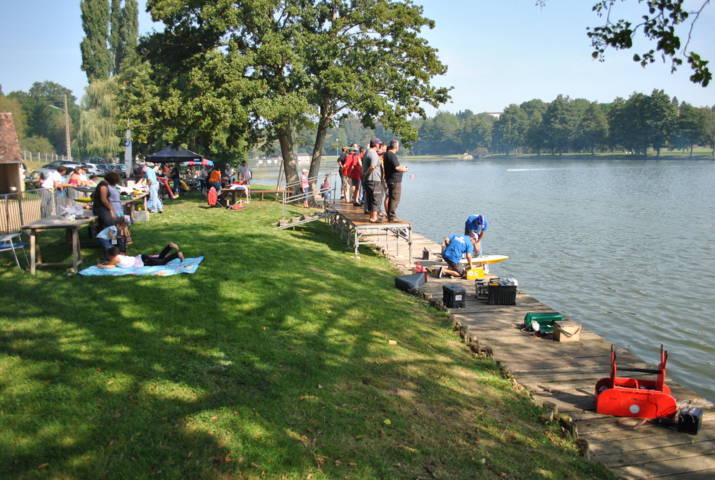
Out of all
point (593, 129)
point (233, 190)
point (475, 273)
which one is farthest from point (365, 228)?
point (593, 129)

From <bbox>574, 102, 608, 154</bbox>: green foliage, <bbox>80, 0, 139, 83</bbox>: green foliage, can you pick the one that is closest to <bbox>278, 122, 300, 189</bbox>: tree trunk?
<bbox>80, 0, 139, 83</bbox>: green foliage

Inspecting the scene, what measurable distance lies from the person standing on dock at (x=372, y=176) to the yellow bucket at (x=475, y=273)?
112 inches

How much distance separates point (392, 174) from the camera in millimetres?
14062

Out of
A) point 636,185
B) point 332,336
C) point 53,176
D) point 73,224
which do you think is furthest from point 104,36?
point 332,336

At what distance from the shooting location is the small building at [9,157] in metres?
27.1

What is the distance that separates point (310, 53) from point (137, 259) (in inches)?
695

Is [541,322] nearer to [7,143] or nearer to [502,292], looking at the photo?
[502,292]

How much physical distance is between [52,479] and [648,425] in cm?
696

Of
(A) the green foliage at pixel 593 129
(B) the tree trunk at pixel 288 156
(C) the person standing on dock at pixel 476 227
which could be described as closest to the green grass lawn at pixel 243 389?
(C) the person standing on dock at pixel 476 227

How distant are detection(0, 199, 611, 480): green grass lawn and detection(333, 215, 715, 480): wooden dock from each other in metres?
0.41

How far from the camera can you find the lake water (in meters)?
14.0

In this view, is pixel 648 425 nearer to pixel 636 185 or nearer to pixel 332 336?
pixel 332 336

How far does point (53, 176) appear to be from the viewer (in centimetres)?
2208

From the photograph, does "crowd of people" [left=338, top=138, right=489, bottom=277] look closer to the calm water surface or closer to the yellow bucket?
the yellow bucket
